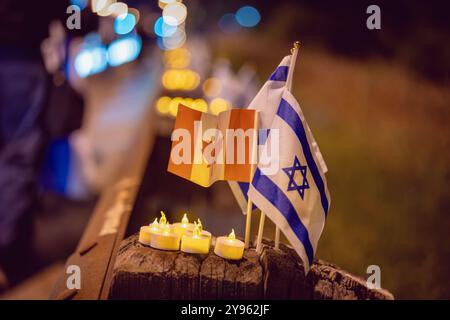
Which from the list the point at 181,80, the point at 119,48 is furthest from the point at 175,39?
the point at 181,80

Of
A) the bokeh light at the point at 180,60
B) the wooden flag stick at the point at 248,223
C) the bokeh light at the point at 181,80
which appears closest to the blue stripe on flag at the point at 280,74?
the wooden flag stick at the point at 248,223

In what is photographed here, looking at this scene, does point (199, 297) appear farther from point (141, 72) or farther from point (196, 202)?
point (141, 72)

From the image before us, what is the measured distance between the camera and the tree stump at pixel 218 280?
89.1 inches

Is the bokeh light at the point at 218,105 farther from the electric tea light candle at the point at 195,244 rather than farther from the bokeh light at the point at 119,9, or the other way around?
the electric tea light candle at the point at 195,244

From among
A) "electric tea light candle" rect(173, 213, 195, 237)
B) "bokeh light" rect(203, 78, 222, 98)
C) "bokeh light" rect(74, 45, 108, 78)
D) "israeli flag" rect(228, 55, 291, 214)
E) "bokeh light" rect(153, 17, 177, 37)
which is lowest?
"electric tea light candle" rect(173, 213, 195, 237)

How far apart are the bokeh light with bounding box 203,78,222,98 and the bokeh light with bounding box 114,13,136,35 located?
6.59 ft

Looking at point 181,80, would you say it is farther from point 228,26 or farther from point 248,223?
point 228,26

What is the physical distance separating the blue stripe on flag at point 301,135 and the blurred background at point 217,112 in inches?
44.6

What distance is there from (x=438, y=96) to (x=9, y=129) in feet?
18.3

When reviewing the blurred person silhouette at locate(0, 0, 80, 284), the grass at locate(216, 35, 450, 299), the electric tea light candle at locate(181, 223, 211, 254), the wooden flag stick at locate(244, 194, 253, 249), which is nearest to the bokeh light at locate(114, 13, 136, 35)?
the grass at locate(216, 35, 450, 299)

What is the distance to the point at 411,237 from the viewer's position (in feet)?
17.3

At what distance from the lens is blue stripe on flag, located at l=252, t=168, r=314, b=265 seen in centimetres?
236

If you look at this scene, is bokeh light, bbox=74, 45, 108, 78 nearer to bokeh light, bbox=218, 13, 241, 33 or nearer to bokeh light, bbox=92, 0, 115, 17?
bokeh light, bbox=92, 0, 115, 17
